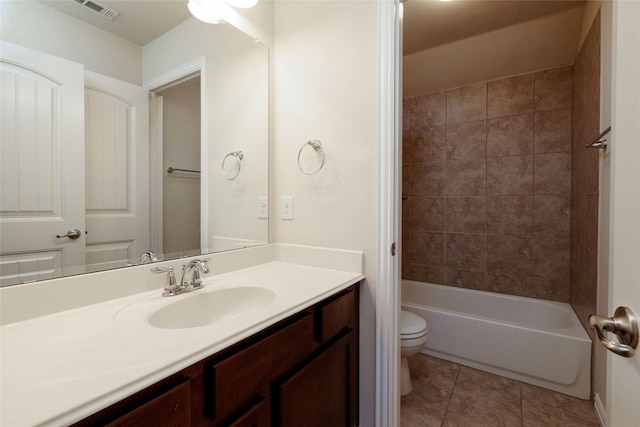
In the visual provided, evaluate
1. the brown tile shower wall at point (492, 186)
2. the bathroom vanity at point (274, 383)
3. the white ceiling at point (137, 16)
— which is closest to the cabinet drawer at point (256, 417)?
the bathroom vanity at point (274, 383)

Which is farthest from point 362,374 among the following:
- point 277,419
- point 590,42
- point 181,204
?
point 590,42

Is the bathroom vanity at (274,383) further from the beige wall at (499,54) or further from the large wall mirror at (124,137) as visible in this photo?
the beige wall at (499,54)

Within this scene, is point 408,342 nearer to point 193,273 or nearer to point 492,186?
point 193,273

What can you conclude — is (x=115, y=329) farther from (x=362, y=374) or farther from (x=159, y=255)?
(x=362, y=374)

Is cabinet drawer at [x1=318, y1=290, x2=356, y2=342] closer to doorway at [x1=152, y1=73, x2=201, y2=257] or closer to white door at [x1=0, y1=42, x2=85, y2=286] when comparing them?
doorway at [x1=152, y1=73, x2=201, y2=257]

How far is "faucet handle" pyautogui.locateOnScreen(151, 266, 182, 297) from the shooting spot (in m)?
0.98

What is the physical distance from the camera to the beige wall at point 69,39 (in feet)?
2.55

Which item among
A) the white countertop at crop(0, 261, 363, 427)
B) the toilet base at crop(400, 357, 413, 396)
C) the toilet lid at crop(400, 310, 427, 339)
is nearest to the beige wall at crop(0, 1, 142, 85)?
the white countertop at crop(0, 261, 363, 427)

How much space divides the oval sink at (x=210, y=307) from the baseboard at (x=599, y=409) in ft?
6.08

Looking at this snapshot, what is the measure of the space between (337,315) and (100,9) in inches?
53.2

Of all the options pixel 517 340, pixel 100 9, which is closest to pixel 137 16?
pixel 100 9

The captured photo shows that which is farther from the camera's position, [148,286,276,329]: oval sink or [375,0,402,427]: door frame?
[375,0,402,427]: door frame

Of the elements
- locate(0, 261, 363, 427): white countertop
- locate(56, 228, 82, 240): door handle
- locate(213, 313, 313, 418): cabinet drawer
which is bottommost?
locate(213, 313, 313, 418): cabinet drawer

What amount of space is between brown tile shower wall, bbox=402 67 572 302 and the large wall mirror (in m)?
1.83
